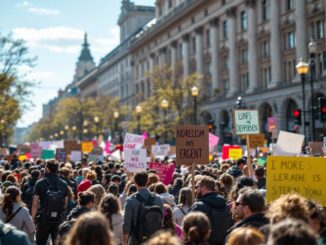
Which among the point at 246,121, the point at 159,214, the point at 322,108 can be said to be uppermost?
the point at 322,108

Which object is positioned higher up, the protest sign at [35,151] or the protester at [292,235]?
the protest sign at [35,151]

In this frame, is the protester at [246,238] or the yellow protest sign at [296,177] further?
the yellow protest sign at [296,177]

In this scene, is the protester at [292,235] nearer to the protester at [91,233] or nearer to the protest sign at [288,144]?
the protester at [91,233]

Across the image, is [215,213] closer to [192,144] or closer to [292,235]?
[192,144]

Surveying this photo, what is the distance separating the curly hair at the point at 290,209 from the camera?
5.55 metres

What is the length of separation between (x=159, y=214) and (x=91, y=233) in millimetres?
4007

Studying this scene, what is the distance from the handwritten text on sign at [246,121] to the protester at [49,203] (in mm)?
4850

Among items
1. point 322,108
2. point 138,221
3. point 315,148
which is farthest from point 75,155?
point 138,221

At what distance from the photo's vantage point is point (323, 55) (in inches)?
1800

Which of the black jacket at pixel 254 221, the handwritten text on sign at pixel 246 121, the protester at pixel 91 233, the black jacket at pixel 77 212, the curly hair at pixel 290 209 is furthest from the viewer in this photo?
the handwritten text on sign at pixel 246 121

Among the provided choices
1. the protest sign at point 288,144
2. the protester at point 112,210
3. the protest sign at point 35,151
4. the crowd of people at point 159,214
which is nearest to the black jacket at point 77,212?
the crowd of people at point 159,214

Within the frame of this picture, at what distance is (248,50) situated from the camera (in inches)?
2196

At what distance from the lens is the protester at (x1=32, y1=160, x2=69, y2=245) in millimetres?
10289

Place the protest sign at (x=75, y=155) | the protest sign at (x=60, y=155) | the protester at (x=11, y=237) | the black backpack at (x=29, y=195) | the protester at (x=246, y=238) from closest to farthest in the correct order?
the protester at (x=246, y=238), the protester at (x=11, y=237), the black backpack at (x=29, y=195), the protest sign at (x=60, y=155), the protest sign at (x=75, y=155)
